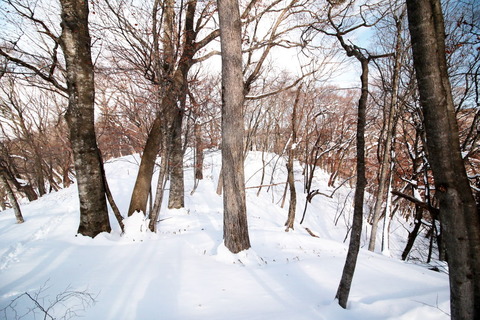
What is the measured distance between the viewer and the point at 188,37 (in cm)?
640

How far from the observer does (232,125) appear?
3961 mm

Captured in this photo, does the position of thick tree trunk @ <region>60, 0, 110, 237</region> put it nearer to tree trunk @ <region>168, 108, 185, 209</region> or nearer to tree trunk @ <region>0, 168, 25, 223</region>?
tree trunk @ <region>168, 108, 185, 209</region>

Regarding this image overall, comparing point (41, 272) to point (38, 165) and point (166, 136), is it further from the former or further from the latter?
point (38, 165)

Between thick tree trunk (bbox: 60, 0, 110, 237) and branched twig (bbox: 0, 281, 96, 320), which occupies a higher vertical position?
thick tree trunk (bbox: 60, 0, 110, 237)

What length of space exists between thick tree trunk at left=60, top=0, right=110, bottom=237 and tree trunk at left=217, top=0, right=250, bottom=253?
119 inches

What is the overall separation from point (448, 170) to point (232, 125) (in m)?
3.06

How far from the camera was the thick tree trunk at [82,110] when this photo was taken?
176 inches

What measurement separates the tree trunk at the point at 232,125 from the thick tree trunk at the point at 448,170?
2773mm

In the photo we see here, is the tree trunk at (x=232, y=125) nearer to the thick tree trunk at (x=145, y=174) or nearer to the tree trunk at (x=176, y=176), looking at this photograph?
the thick tree trunk at (x=145, y=174)

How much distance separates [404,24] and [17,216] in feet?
46.4

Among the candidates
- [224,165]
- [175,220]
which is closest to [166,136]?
[224,165]

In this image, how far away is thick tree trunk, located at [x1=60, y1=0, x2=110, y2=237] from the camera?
447 cm

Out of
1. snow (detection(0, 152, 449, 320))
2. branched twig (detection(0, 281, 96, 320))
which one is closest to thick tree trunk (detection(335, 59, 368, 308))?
snow (detection(0, 152, 449, 320))

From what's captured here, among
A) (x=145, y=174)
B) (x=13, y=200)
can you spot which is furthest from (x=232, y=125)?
(x=13, y=200)
